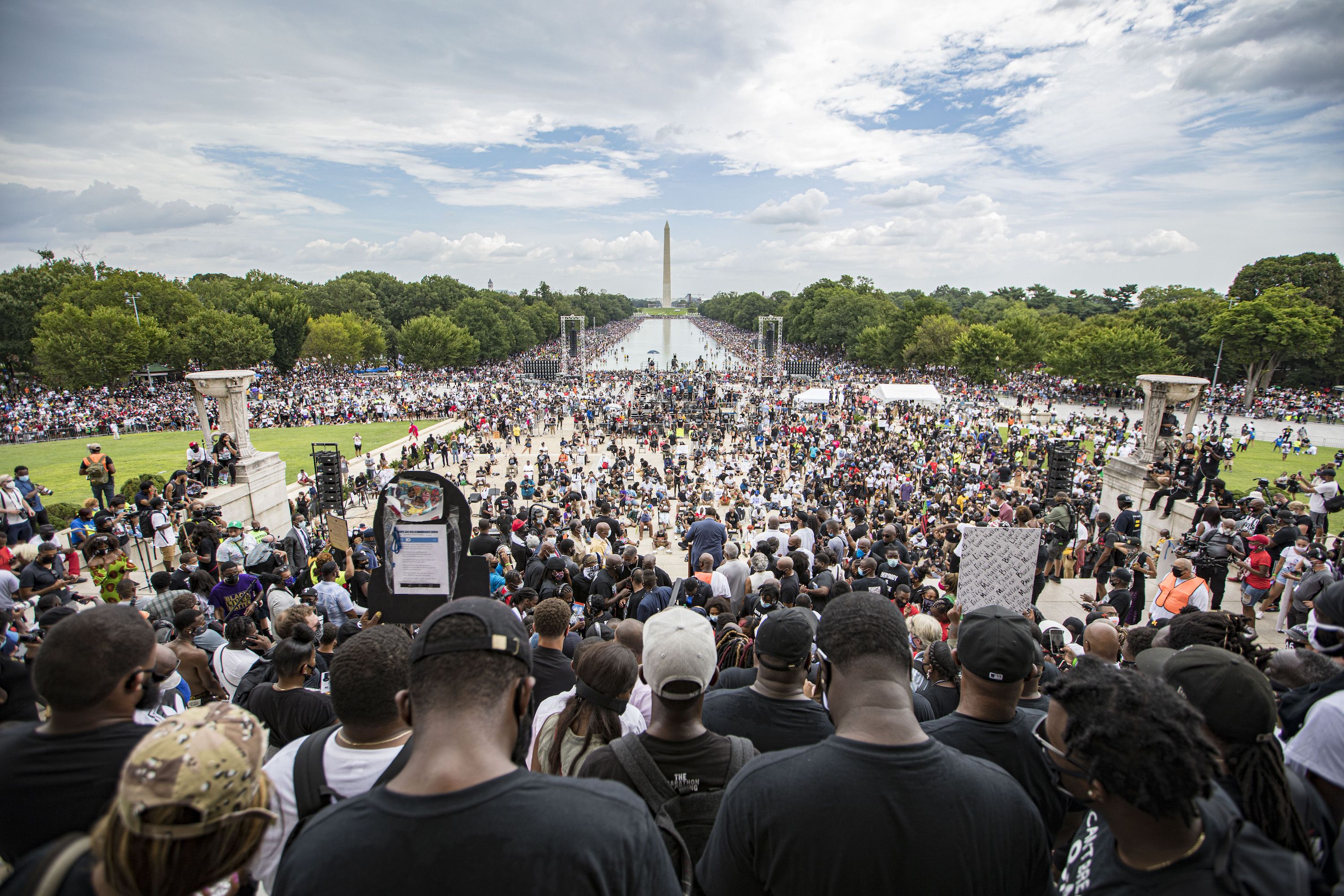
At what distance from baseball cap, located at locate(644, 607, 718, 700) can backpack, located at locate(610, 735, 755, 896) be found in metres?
0.23

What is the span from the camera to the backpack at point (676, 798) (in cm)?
238

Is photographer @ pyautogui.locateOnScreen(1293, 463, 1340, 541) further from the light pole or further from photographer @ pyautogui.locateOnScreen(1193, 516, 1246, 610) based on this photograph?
the light pole

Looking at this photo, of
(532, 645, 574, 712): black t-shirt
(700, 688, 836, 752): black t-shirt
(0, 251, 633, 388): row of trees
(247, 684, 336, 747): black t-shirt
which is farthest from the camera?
(0, 251, 633, 388): row of trees

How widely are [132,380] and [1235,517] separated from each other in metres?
63.9

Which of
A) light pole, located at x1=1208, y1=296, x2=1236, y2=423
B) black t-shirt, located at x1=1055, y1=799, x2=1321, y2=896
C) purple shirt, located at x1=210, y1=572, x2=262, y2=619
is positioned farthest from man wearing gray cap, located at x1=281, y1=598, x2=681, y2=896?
light pole, located at x1=1208, y1=296, x2=1236, y2=423

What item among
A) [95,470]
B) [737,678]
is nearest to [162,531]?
[95,470]

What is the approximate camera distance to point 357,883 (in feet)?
4.75

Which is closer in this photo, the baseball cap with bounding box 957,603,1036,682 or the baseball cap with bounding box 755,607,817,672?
the baseball cap with bounding box 957,603,1036,682

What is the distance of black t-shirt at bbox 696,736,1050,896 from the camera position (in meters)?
1.81

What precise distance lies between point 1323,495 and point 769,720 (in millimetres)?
15587

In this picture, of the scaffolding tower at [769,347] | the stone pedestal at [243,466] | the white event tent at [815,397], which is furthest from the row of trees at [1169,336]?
the stone pedestal at [243,466]

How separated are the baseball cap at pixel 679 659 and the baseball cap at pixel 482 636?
0.71 m

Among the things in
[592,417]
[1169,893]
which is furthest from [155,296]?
[1169,893]

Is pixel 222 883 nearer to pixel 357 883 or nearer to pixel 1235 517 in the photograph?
pixel 357 883
